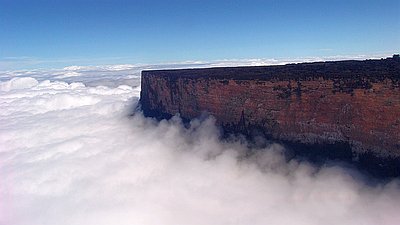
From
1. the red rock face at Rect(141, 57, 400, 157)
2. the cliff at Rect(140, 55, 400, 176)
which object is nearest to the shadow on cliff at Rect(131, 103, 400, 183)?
the cliff at Rect(140, 55, 400, 176)

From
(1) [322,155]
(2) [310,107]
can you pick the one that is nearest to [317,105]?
(2) [310,107]

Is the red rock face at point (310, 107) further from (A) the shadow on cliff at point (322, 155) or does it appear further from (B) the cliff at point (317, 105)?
(A) the shadow on cliff at point (322, 155)

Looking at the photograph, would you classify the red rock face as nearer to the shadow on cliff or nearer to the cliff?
the cliff

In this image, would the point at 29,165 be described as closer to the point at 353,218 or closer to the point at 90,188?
the point at 90,188

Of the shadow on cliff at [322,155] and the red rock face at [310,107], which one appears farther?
the shadow on cliff at [322,155]

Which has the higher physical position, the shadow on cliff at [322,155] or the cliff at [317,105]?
the cliff at [317,105]

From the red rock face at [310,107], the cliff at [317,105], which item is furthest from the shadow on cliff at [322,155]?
the red rock face at [310,107]

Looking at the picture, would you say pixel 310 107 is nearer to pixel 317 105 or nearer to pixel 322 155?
pixel 317 105
